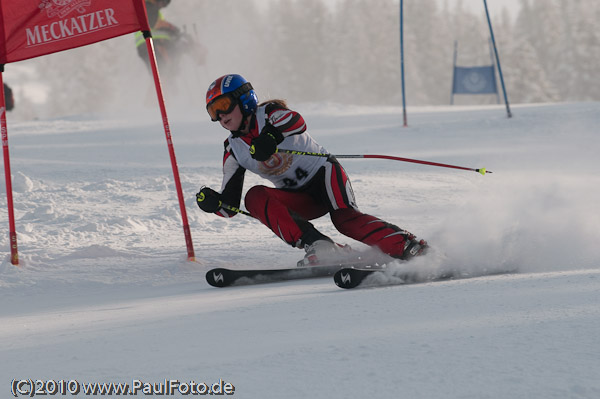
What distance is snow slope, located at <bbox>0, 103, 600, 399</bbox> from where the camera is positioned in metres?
1.72

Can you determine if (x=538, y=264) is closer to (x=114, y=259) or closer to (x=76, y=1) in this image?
(x=114, y=259)

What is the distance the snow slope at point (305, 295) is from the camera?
172 centimetres

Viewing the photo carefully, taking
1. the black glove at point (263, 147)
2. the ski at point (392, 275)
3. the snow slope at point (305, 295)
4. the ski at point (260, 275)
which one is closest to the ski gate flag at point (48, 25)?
the black glove at point (263, 147)

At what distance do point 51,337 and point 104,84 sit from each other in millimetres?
48437

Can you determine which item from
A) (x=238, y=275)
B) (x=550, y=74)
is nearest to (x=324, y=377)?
(x=238, y=275)

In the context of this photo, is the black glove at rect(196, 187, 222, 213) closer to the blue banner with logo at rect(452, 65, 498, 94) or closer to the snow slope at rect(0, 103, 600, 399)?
the snow slope at rect(0, 103, 600, 399)

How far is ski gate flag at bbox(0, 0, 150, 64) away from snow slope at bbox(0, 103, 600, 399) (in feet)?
4.40

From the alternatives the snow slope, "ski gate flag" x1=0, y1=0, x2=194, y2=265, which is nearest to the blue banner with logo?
the snow slope

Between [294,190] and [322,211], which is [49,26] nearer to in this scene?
[294,190]

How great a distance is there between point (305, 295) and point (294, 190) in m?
1.34

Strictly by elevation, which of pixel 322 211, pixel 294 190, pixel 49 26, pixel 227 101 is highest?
pixel 49 26

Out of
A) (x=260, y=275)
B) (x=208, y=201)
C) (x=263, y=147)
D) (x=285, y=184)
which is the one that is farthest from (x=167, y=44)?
(x=260, y=275)

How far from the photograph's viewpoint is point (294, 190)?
420 cm

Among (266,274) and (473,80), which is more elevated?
(473,80)
